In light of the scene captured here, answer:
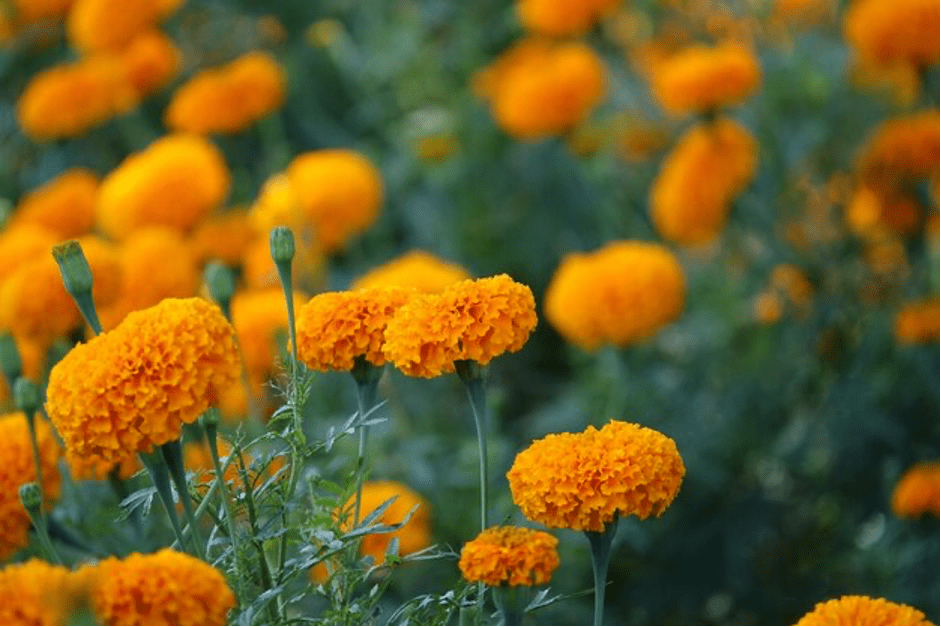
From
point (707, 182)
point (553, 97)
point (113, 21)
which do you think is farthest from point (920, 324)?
point (113, 21)

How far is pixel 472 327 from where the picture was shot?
1.20 metres

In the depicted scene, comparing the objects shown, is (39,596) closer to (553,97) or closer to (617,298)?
(617,298)

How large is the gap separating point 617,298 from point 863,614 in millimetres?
1352

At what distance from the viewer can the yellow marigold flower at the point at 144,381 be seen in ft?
3.68

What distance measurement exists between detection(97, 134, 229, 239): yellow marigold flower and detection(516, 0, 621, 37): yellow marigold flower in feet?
2.44

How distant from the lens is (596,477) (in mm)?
1127

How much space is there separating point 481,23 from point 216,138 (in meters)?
0.79

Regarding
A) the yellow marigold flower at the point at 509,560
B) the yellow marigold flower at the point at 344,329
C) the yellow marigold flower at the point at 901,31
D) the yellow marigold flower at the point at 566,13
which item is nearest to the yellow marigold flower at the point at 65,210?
the yellow marigold flower at the point at 566,13

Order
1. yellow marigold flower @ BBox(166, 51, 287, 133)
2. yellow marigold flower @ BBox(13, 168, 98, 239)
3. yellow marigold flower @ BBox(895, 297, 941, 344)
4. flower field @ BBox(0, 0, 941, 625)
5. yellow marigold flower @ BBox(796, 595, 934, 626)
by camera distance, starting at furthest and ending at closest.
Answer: yellow marigold flower @ BBox(166, 51, 287, 133), yellow marigold flower @ BBox(13, 168, 98, 239), yellow marigold flower @ BBox(895, 297, 941, 344), flower field @ BBox(0, 0, 941, 625), yellow marigold flower @ BBox(796, 595, 934, 626)

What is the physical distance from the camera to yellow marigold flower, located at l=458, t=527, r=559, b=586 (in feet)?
3.72

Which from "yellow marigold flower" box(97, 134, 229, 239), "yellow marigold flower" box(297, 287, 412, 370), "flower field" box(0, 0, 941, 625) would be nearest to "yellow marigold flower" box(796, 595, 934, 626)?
"flower field" box(0, 0, 941, 625)

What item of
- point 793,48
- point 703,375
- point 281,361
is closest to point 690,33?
point 793,48

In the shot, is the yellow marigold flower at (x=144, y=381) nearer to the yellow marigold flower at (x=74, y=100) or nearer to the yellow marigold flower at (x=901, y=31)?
the yellow marigold flower at (x=901, y=31)

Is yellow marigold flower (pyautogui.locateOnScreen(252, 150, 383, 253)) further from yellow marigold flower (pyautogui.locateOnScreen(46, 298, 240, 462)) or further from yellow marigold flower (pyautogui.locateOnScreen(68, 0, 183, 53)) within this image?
yellow marigold flower (pyautogui.locateOnScreen(46, 298, 240, 462))
